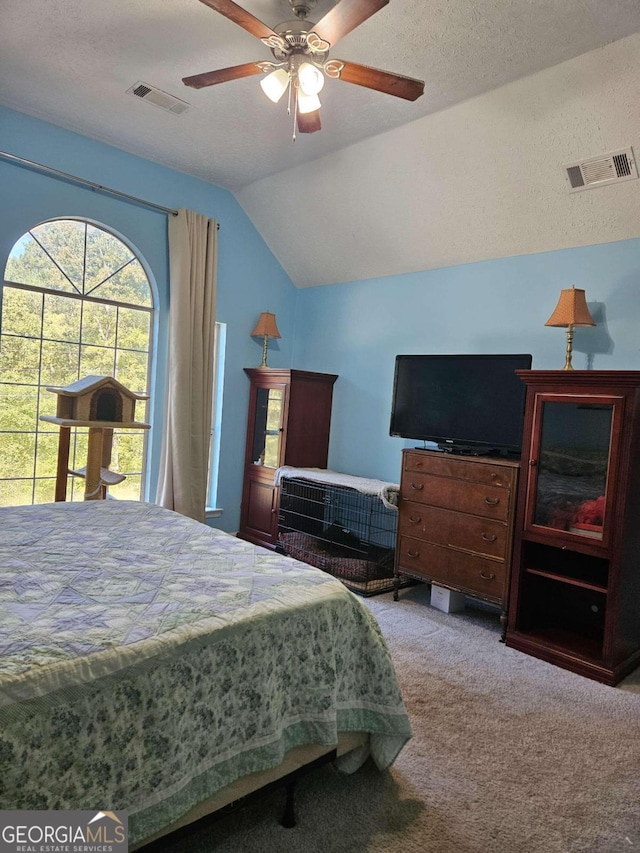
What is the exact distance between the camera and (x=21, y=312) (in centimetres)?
359

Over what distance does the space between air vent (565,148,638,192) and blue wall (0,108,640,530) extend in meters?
0.38

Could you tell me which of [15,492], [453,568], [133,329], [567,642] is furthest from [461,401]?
[15,492]

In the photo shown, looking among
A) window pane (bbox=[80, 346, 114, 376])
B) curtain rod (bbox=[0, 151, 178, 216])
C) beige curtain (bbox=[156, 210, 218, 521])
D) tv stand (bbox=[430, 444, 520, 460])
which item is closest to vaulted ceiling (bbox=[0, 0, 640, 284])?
curtain rod (bbox=[0, 151, 178, 216])

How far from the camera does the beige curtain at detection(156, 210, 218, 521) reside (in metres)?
4.08

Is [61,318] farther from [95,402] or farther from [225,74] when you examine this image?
[225,74]

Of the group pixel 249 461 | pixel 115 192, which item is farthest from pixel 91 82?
pixel 249 461

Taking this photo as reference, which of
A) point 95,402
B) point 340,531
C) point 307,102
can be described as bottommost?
point 340,531

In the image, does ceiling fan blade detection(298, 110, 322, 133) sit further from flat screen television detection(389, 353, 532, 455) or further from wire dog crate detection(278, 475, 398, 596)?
wire dog crate detection(278, 475, 398, 596)

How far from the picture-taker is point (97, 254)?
389 centimetres

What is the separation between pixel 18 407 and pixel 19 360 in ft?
1.00

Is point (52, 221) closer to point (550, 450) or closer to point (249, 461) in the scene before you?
point (249, 461)

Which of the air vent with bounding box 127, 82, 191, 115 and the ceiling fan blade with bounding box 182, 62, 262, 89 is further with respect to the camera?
the air vent with bounding box 127, 82, 191, 115

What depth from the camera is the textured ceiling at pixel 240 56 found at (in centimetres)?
228

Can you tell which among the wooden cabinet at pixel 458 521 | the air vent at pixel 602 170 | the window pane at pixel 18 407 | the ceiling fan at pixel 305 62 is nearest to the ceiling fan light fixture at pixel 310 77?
the ceiling fan at pixel 305 62
